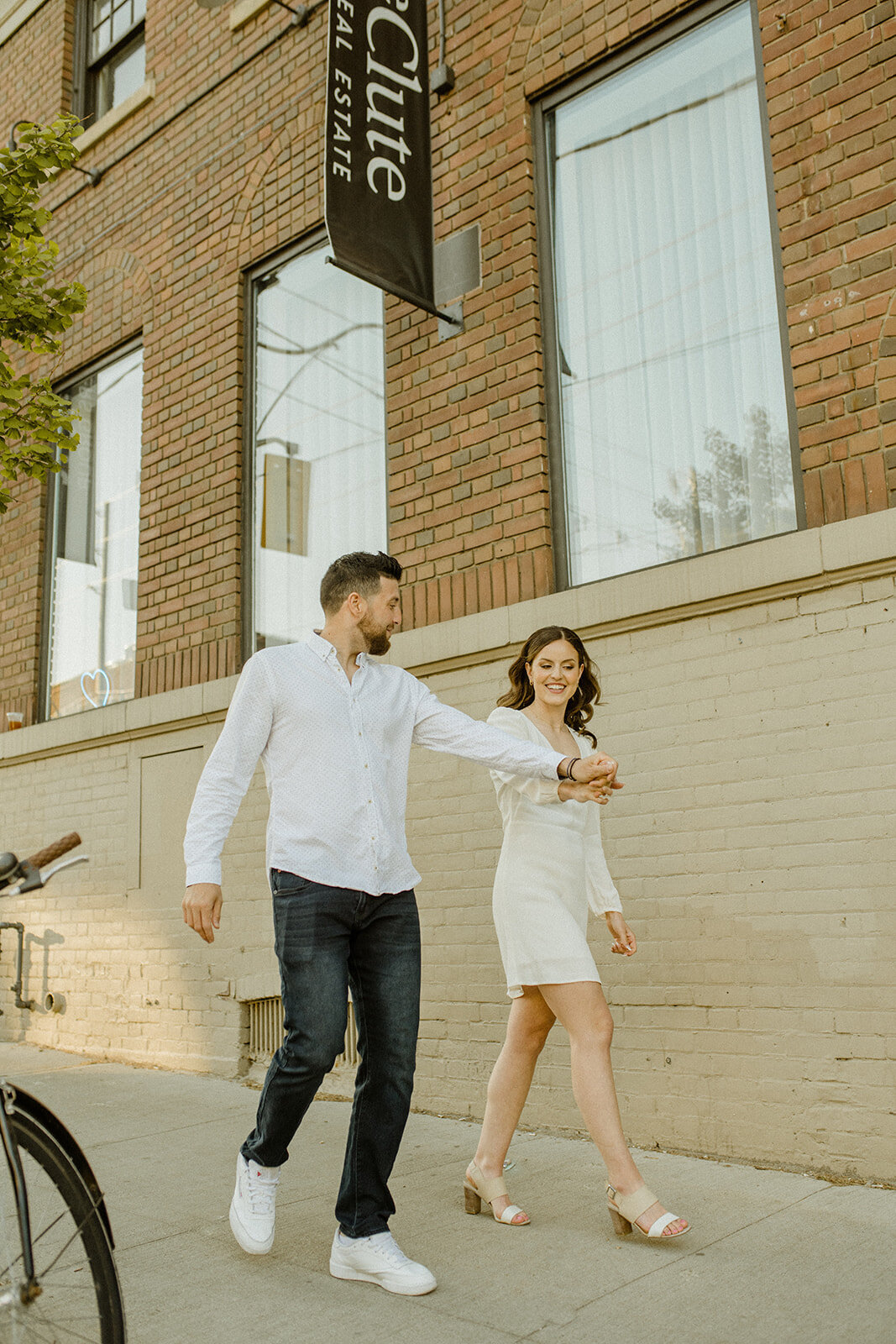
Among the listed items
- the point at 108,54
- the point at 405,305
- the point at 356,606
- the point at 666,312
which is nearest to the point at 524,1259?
the point at 356,606

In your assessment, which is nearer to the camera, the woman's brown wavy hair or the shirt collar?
the shirt collar

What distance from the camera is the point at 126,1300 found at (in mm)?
3059

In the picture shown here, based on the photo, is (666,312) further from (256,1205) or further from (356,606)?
(256,1205)

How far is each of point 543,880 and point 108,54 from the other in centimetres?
823

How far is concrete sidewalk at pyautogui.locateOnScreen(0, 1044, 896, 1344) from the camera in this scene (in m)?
2.79

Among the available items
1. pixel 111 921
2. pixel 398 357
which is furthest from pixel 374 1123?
pixel 111 921

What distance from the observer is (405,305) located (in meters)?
6.19

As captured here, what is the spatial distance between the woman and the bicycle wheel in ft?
4.93

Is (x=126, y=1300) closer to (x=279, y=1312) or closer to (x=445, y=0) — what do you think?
(x=279, y=1312)

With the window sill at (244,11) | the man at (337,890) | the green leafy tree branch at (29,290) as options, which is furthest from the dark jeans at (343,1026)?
the window sill at (244,11)

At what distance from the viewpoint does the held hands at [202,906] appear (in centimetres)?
299

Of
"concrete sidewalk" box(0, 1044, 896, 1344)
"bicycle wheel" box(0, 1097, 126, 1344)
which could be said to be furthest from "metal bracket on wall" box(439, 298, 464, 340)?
"bicycle wheel" box(0, 1097, 126, 1344)

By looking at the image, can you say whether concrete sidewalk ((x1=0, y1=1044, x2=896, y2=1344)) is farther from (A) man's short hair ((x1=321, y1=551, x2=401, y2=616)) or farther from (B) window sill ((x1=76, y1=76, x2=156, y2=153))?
(B) window sill ((x1=76, y1=76, x2=156, y2=153))

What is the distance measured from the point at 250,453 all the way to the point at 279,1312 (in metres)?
5.39
